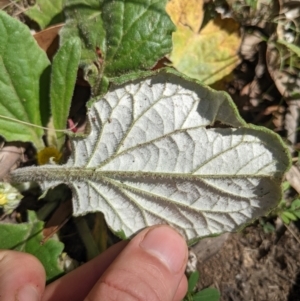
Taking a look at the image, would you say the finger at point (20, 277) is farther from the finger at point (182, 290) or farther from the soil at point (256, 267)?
the soil at point (256, 267)

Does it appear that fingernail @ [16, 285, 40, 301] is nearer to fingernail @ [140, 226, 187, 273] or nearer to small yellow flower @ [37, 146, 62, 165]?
fingernail @ [140, 226, 187, 273]

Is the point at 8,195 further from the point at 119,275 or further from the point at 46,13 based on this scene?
the point at 46,13

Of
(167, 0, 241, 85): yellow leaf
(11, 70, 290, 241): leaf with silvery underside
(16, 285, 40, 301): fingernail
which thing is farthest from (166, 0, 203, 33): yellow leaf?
(16, 285, 40, 301): fingernail

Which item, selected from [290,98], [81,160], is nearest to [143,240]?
[81,160]

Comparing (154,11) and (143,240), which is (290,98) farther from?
(143,240)

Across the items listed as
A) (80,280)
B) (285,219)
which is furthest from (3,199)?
(285,219)

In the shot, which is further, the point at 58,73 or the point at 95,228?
the point at 95,228

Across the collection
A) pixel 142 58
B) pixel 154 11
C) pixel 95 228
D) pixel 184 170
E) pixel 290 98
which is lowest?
pixel 95 228
